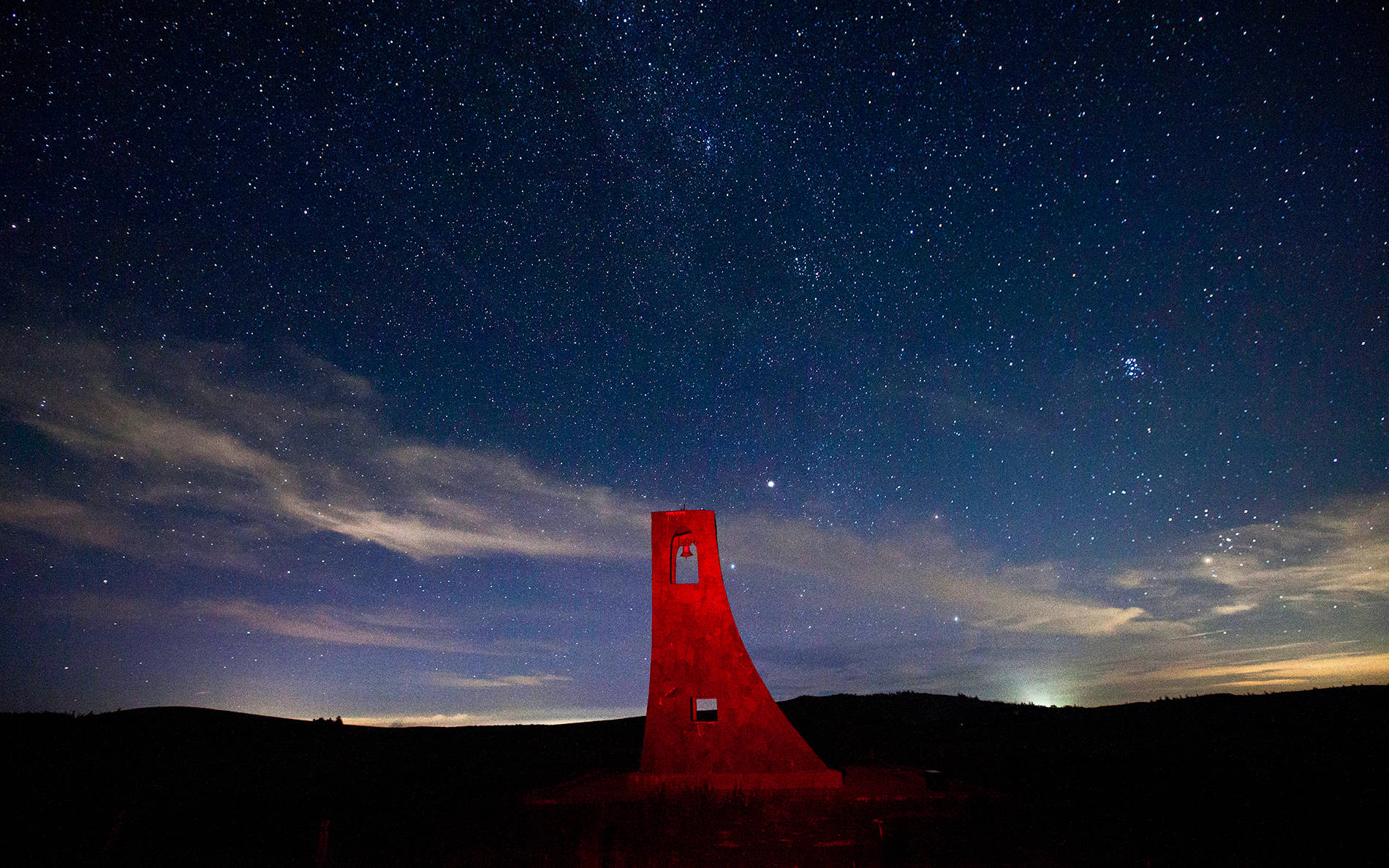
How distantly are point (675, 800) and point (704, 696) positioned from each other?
2433mm

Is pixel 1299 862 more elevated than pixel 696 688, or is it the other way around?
pixel 696 688

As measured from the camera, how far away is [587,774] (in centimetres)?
2189

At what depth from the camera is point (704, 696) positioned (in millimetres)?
17156

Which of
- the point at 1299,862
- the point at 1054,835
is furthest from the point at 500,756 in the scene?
the point at 1299,862

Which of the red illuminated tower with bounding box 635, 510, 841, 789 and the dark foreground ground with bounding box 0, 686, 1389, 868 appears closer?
the dark foreground ground with bounding box 0, 686, 1389, 868

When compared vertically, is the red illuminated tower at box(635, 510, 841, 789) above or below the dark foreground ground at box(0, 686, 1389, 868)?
above

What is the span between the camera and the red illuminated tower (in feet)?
54.7

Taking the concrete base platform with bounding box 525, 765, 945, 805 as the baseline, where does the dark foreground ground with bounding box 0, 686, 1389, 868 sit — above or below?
below

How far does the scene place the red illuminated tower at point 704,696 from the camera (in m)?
16.7

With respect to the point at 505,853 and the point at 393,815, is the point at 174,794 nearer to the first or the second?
the point at 393,815

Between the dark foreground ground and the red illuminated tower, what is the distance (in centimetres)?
94

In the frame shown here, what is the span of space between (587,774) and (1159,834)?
15326 millimetres

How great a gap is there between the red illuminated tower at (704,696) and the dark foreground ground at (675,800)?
3.10ft

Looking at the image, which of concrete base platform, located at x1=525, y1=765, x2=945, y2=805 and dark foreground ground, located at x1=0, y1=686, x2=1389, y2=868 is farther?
concrete base platform, located at x1=525, y1=765, x2=945, y2=805
